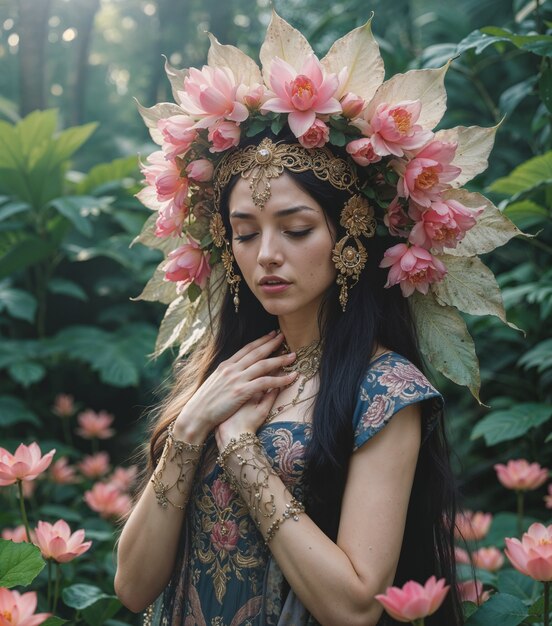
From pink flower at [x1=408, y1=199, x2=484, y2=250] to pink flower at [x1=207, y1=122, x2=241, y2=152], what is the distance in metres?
0.43

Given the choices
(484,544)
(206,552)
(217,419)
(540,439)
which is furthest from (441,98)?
(540,439)

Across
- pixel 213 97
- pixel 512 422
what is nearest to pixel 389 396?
pixel 213 97

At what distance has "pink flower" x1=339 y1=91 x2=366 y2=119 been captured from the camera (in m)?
1.80

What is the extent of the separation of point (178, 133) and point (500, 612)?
4.11 feet

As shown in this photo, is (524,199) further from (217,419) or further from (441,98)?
(217,419)

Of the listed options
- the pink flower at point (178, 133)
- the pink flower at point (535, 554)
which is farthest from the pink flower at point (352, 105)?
the pink flower at point (535, 554)

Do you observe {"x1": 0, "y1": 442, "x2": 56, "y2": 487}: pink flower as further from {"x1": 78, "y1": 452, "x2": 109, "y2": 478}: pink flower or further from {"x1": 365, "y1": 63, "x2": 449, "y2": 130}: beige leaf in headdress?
{"x1": 78, "y1": 452, "x2": 109, "y2": 478}: pink flower

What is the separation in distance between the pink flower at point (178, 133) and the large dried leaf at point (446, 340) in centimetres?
65

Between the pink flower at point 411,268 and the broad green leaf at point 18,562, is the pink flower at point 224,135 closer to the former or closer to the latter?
the pink flower at point 411,268

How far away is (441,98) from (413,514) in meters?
0.94

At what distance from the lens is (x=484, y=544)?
9.65ft

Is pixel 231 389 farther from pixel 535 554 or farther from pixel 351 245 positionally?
pixel 535 554

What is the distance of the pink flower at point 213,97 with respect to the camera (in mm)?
1808

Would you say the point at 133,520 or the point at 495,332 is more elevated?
the point at 133,520
